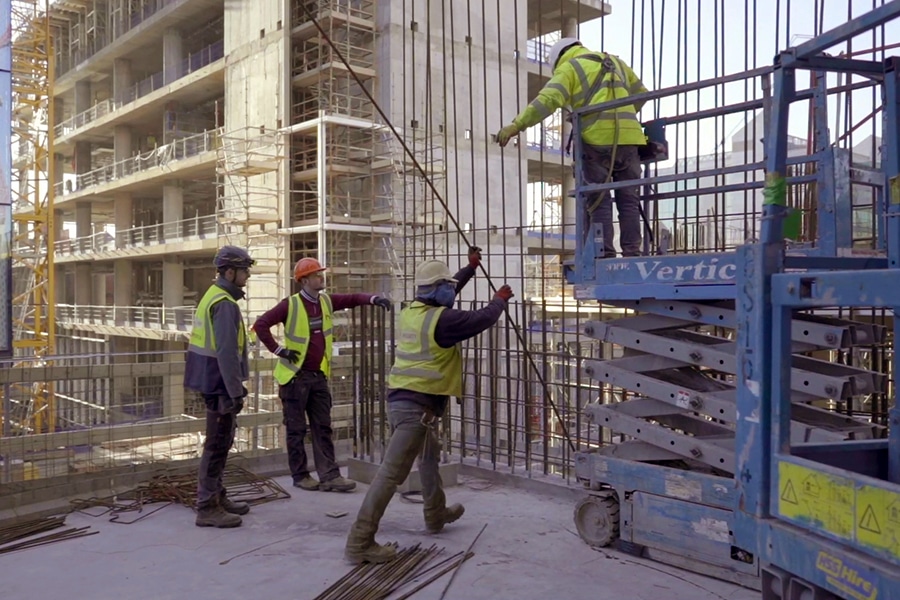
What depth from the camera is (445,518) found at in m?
5.94

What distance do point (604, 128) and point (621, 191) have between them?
455mm

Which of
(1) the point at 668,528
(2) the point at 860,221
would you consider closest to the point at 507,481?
(1) the point at 668,528

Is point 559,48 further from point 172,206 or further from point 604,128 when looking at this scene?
point 172,206

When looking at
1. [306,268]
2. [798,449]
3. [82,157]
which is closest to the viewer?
[798,449]

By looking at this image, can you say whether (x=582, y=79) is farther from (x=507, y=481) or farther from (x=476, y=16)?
(x=476, y=16)

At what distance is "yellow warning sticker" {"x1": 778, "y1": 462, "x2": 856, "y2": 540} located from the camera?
280 centimetres

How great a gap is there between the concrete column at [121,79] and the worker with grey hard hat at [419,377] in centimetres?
3207

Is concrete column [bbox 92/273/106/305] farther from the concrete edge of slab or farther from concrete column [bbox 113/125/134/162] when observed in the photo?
the concrete edge of slab

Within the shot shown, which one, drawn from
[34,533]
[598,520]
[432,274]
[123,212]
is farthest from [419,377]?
[123,212]

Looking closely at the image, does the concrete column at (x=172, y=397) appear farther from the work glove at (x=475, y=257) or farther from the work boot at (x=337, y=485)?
the work glove at (x=475, y=257)

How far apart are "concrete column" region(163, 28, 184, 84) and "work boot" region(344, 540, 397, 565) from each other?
2775cm

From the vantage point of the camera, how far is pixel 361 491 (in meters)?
7.20

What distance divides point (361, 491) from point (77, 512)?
2265 mm

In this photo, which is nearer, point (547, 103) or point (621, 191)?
point (547, 103)
